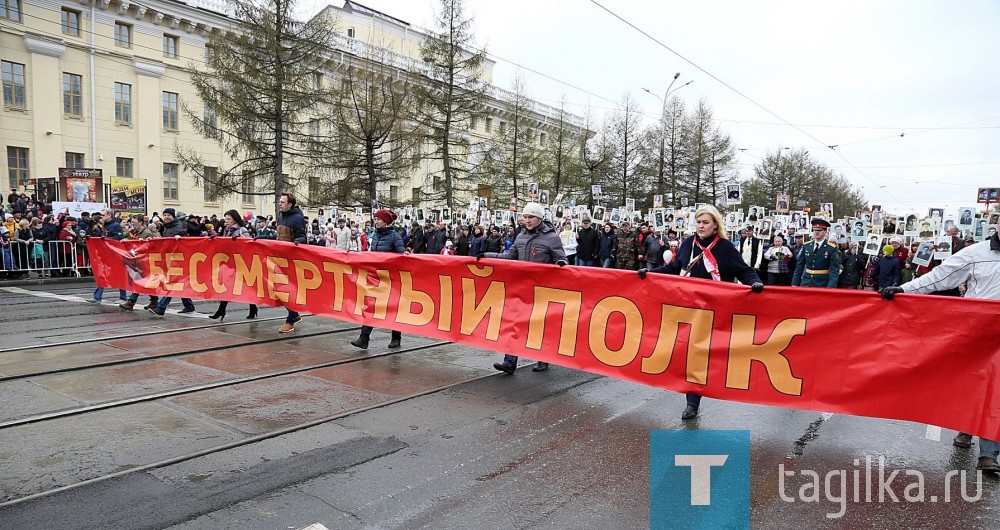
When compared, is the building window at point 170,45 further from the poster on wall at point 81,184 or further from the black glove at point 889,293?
the black glove at point 889,293

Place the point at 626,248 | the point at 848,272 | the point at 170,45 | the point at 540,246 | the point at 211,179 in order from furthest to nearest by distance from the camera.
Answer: the point at 170,45 → the point at 211,179 → the point at 626,248 → the point at 848,272 → the point at 540,246

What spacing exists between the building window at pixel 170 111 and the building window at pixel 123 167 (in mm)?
3114

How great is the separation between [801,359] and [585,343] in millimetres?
2004

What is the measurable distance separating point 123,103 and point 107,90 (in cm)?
109

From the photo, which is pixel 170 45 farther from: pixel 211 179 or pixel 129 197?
pixel 129 197

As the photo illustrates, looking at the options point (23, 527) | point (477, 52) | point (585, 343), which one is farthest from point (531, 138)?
point (23, 527)

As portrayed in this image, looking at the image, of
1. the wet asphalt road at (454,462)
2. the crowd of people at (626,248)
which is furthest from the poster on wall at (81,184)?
the wet asphalt road at (454,462)

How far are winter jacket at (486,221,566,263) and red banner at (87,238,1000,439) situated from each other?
44cm

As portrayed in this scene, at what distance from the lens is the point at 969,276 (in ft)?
16.2

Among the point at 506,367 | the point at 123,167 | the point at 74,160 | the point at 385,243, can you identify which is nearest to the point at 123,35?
the point at 123,167

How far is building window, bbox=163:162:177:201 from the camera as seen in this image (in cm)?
3741

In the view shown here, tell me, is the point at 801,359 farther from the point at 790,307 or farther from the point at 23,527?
the point at 23,527

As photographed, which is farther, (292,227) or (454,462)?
(292,227)

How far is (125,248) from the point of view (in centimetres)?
1168
